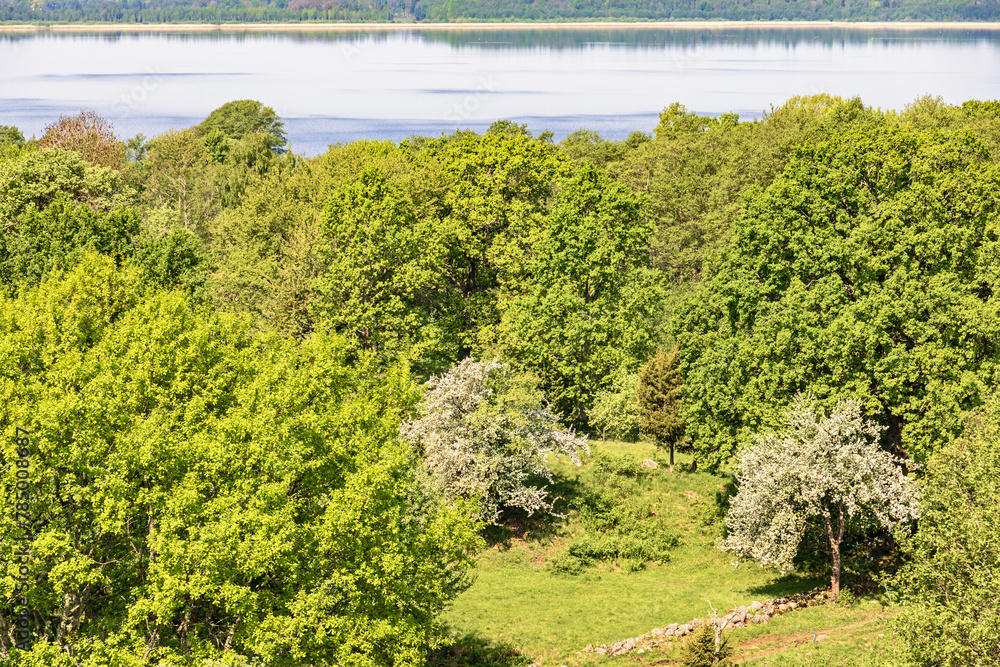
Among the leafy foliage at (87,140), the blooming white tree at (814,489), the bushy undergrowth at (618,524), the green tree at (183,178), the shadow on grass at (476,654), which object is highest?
the leafy foliage at (87,140)

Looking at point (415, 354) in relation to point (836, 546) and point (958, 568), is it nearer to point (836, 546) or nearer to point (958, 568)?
point (836, 546)

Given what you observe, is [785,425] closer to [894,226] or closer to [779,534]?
[779,534]

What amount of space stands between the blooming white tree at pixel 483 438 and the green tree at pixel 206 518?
14456 mm

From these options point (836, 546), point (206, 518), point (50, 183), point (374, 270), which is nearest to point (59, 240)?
point (50, 183)

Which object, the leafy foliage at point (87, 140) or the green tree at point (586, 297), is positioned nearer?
the green tree at point (586, 297)

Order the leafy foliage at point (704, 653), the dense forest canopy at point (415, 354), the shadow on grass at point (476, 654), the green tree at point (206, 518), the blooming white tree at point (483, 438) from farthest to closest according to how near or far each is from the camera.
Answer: the blooming white tree at point (483, 438)
the shadow on grass at point (476, 654)
the leafy foliage at point (704, 653)
the dense forest canopy at point (415, 354)
the green tree at point (206, 518)

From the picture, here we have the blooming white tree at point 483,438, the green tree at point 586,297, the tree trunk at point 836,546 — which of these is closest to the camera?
the tree trunk at point 836,546

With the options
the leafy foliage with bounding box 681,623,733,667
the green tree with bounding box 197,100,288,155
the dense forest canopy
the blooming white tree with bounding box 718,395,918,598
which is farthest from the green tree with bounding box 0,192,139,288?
the green tree with bounding box 197,100,288,155

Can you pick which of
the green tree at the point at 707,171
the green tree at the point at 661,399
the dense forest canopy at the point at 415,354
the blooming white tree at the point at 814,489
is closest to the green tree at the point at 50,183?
the dense forest canopy at the point at 415,354

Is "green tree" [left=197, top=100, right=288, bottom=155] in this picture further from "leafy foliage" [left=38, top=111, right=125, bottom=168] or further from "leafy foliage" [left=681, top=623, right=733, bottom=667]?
"leafy foliage" [left=681, top=623, right=733, bottom=667]

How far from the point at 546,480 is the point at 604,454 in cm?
419

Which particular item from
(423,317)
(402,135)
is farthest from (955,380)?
(402,135)

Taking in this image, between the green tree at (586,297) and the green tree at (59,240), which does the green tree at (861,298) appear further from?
the green tree at (59,240)

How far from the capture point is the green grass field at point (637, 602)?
106ft
